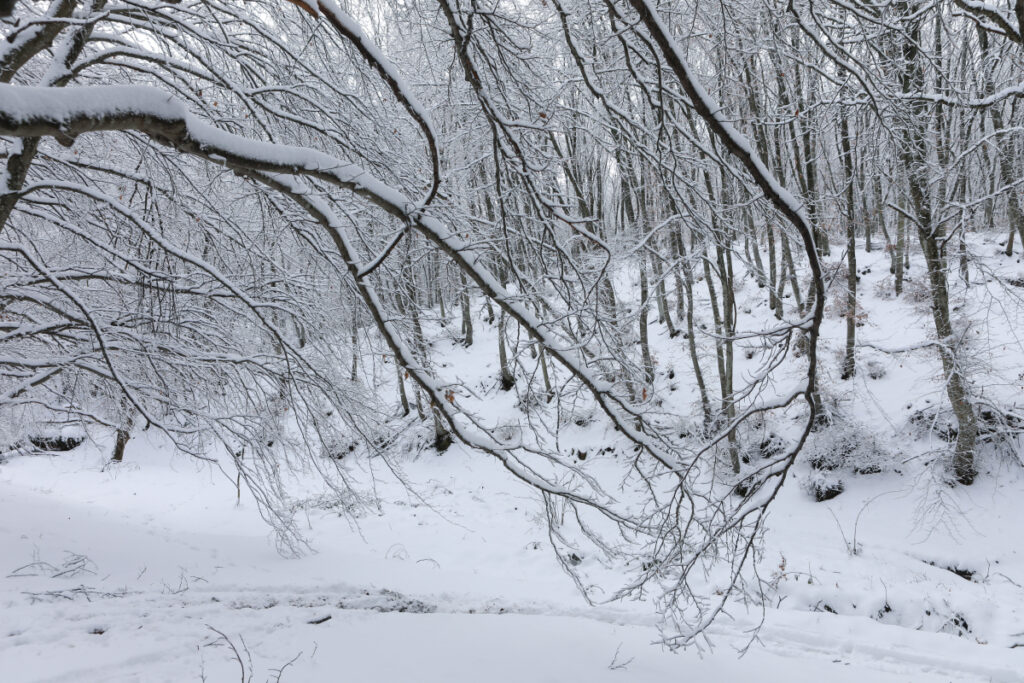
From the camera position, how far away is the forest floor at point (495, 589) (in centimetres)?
434

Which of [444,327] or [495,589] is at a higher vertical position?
[444,327]

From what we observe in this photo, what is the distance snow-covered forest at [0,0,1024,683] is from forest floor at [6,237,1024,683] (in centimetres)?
5

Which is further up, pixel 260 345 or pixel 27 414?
pixel 260 345

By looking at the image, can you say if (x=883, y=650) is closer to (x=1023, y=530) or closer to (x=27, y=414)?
(x=1023, y=530)

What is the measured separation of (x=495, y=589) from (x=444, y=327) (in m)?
3.19

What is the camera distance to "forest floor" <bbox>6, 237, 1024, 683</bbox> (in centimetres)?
434

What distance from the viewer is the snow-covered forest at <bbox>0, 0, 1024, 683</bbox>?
2428 mm

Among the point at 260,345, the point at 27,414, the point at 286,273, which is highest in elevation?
the point at 286,273

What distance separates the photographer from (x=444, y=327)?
5750 mm

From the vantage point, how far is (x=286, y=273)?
4.56 m

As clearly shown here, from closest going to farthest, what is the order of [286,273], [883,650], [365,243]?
[365,243]
[286,273]
[883,650]

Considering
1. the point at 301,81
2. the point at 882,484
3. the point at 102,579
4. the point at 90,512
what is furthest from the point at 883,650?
the point at 90,512

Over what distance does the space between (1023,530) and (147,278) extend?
10881mm

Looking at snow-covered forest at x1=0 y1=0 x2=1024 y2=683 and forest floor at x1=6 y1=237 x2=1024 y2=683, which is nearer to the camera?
snow-covered forest at x1=0 y1=0 x2=1024 y2=683
